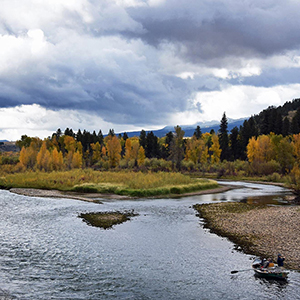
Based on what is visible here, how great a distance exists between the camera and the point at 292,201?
132 ft

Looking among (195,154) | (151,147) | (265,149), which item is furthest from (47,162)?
(151,147)

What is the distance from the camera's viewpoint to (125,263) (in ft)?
55.6

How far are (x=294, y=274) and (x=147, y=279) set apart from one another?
23.5ft

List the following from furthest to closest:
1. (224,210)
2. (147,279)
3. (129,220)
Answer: (224,210) < (129,220) < (147,279)

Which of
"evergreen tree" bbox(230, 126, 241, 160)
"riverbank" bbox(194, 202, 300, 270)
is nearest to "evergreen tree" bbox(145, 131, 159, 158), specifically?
"evergreen tree" bbox(230, 126, 241, 160)

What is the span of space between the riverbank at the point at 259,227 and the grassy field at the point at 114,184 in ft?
46.0

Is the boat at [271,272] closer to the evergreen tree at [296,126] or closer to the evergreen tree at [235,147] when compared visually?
the evergreen tree at [235,147]

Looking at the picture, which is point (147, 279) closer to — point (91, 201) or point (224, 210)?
point (224, 210)

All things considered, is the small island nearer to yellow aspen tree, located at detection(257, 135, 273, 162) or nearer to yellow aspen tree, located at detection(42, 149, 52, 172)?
yellow aspen tree, located at detection(42, 149, 52, 172)

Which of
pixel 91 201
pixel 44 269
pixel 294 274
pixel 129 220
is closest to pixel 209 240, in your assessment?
pixel 294 274

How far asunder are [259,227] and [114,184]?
3123cm

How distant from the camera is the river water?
44.4 ft

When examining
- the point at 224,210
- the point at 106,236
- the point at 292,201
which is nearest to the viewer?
the point at 106,236

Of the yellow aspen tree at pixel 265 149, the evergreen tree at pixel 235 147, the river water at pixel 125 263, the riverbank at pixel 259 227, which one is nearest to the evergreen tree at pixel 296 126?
the evergreen tree at pixel 235 147
